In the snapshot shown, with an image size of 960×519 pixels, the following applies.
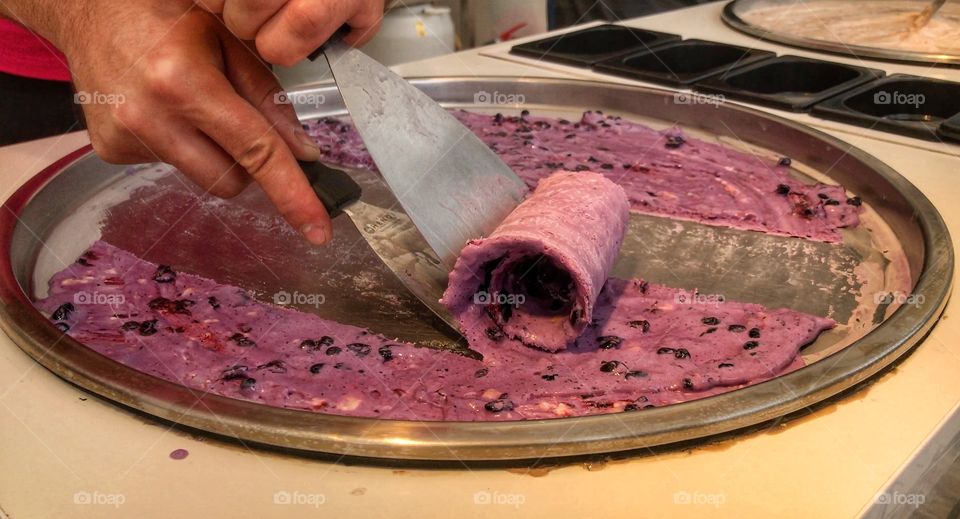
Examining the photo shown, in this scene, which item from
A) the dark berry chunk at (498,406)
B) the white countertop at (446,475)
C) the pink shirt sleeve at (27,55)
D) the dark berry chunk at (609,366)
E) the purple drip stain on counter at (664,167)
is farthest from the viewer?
the pink shirt sleeve at (27,55)

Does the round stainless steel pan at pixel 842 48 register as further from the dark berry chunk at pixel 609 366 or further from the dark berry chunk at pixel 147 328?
the dark berry chunk at pixel 147 328

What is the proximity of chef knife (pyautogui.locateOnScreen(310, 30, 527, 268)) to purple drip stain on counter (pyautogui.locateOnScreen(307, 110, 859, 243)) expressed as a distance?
0.48 m

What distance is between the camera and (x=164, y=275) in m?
1.65

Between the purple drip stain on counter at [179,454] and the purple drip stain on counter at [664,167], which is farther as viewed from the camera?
the purple drip stain on counter at [664,167]

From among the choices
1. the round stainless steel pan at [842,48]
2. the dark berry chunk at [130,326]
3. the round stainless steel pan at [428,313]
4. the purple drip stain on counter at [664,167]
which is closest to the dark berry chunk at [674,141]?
the purple drip stain on counter at [664,167]

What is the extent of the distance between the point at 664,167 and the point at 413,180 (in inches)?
38.2

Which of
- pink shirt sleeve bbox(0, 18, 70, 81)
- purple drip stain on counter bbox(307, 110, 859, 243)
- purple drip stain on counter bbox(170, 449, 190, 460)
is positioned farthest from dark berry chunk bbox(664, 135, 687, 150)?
pink shirt sleeve bbox(0, 18, 70, 81)

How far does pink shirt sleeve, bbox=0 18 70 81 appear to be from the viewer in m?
2.51

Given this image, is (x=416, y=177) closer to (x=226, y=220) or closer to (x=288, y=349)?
(x=288, y=349)

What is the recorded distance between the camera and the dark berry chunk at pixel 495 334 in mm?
1454

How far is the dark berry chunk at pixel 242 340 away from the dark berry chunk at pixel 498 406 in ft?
1.53

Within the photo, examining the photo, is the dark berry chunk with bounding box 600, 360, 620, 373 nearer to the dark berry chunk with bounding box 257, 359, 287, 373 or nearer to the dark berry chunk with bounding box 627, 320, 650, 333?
the dark berry chunk with bounding box 627, 320, 650, 333

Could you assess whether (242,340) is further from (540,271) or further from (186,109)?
(540,271)

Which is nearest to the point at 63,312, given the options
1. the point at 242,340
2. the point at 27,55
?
the point at 242,340
